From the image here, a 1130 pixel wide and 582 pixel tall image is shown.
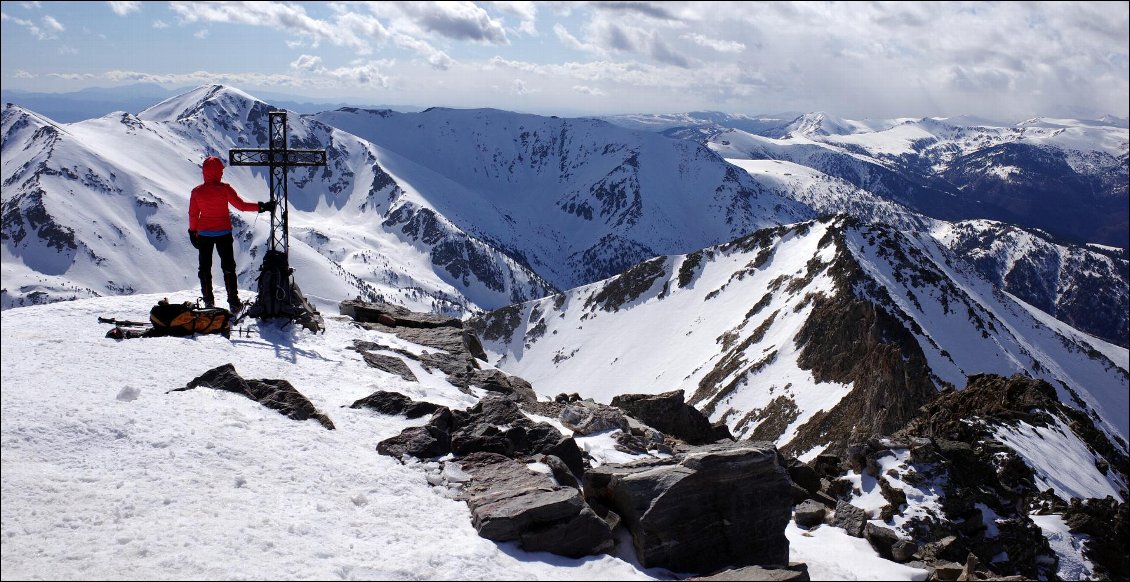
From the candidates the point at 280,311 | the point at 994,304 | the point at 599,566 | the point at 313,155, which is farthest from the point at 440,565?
the point at 994,304

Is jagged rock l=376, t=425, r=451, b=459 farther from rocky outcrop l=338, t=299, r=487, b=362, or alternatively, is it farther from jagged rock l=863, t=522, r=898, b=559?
rocky outcrop l=338, t=299, r=487, b=362

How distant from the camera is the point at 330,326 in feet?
86.2

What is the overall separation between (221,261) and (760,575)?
1908 centimetres

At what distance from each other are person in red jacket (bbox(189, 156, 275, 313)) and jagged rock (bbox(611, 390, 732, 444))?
15.5m

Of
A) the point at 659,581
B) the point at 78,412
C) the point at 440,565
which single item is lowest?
the point at 659,581

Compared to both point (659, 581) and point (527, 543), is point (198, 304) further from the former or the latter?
point (659, 581)

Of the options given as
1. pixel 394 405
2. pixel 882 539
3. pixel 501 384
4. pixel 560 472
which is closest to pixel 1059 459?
Answer: pixel 882 539

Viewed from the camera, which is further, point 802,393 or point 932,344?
point 932,344

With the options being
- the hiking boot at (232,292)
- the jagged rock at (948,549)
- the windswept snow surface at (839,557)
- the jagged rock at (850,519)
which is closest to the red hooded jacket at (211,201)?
the hiking boot at (232,292)

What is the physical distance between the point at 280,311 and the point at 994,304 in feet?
405

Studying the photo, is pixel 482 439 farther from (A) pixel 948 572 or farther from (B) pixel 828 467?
(B) pixel 828 467

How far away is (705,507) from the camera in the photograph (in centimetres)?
1327

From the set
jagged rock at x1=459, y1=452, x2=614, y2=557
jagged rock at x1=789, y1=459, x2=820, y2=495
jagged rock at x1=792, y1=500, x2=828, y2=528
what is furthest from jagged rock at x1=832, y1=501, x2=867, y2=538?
jagged rock at x1=459, y1=452, x2=614, y2=557

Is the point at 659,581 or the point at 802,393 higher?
the point at 659,581
